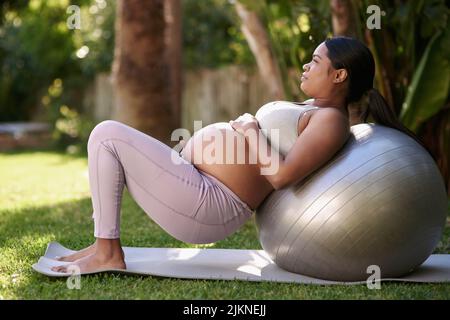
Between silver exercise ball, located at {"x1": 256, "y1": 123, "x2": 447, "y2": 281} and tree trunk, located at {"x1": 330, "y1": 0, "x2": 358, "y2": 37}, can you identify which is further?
tree trunk, located at {"x1": 330, "y1": 0, "x2": 358, "y2": 37}

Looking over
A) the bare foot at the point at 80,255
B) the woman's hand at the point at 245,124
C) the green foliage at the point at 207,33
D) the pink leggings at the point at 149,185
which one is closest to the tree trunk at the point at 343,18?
the woman's hand at the point at 245,124

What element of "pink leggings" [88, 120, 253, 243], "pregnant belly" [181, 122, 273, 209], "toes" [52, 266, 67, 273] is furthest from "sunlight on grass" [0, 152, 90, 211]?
"pregnant belly" [181, 122, 273, 209]

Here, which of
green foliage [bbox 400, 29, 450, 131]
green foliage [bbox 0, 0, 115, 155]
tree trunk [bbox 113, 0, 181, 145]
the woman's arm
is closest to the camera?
the woman's arm

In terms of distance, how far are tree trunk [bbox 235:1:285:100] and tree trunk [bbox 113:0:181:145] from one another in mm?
1076

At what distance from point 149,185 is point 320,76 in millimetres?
1002

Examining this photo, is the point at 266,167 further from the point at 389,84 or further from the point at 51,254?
the point at 389,84

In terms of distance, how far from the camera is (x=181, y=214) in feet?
11.1

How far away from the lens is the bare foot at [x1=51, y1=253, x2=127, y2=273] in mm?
3350

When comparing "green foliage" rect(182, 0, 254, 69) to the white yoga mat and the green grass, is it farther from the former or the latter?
the white yoga mat

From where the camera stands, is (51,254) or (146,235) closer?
(51,254)

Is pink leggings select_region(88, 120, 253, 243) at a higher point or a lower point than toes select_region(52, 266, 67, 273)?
higher

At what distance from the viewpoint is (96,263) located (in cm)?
336
